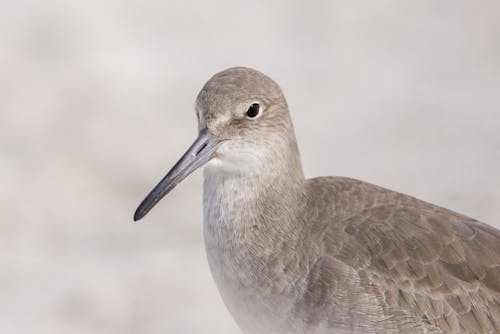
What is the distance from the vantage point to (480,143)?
1118 centimetres

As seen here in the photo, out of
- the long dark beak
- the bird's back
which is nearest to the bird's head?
the long dark beak

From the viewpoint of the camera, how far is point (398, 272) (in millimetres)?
5863

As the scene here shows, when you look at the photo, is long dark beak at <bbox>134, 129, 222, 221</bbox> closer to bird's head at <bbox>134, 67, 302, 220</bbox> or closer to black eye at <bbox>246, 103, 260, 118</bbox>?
bird's head at <bbox>134, 67, 302, 220</bbox>

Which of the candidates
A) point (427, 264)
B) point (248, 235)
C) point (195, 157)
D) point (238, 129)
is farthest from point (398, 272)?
point (195, 157)

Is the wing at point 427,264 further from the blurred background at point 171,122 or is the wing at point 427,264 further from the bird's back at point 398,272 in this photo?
the blurred background at point 171,122

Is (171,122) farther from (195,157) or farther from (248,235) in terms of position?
Result: (195,157)

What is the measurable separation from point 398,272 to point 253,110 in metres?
1.20

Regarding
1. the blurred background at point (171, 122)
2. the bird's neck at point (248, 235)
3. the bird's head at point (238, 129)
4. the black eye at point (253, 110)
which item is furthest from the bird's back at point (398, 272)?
the blurred background at point (171, 122)

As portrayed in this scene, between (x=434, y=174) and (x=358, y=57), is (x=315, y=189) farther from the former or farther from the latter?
(x=358, y=57)

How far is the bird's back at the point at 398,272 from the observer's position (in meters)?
5.76

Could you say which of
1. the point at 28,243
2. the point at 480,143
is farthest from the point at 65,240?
the point at 480,143

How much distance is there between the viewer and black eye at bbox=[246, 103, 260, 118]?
5.90 meters

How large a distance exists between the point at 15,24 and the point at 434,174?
16.0 ft

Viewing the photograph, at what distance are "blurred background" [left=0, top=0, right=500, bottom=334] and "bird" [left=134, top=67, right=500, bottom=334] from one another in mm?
2523
